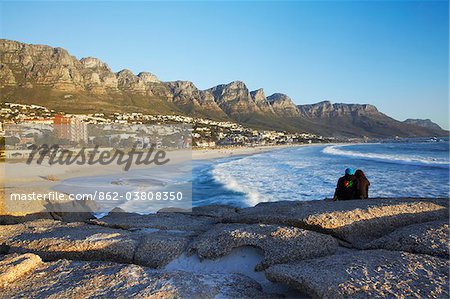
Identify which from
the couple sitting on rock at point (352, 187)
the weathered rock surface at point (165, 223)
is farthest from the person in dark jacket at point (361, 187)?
the weathered rock surface at point (165, 223)

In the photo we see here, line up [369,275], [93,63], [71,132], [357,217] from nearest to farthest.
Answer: [369,275]
[357,217]
[71,132]
[93,63]

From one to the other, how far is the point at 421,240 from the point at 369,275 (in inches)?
62.9

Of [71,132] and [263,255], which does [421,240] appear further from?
[71,132]

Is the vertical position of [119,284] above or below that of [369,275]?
below

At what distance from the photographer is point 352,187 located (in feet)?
28.9

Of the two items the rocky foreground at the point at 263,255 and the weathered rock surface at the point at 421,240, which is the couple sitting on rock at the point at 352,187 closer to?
the rocky foreground at the point at 263,255

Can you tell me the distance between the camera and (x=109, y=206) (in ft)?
51.2

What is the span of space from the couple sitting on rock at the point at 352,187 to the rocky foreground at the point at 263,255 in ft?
6.05

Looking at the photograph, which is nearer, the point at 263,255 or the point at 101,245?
the point at 263,255

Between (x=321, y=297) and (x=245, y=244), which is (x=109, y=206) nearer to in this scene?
(x=245, y=244)

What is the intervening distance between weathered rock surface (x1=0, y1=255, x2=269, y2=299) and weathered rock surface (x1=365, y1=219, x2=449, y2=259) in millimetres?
2183

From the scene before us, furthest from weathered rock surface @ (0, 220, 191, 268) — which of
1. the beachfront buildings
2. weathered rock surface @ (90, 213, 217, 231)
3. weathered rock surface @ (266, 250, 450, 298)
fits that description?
the beachfront buildings

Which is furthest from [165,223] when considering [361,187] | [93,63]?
[93,63]

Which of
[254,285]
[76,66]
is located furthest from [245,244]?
[76,66]
